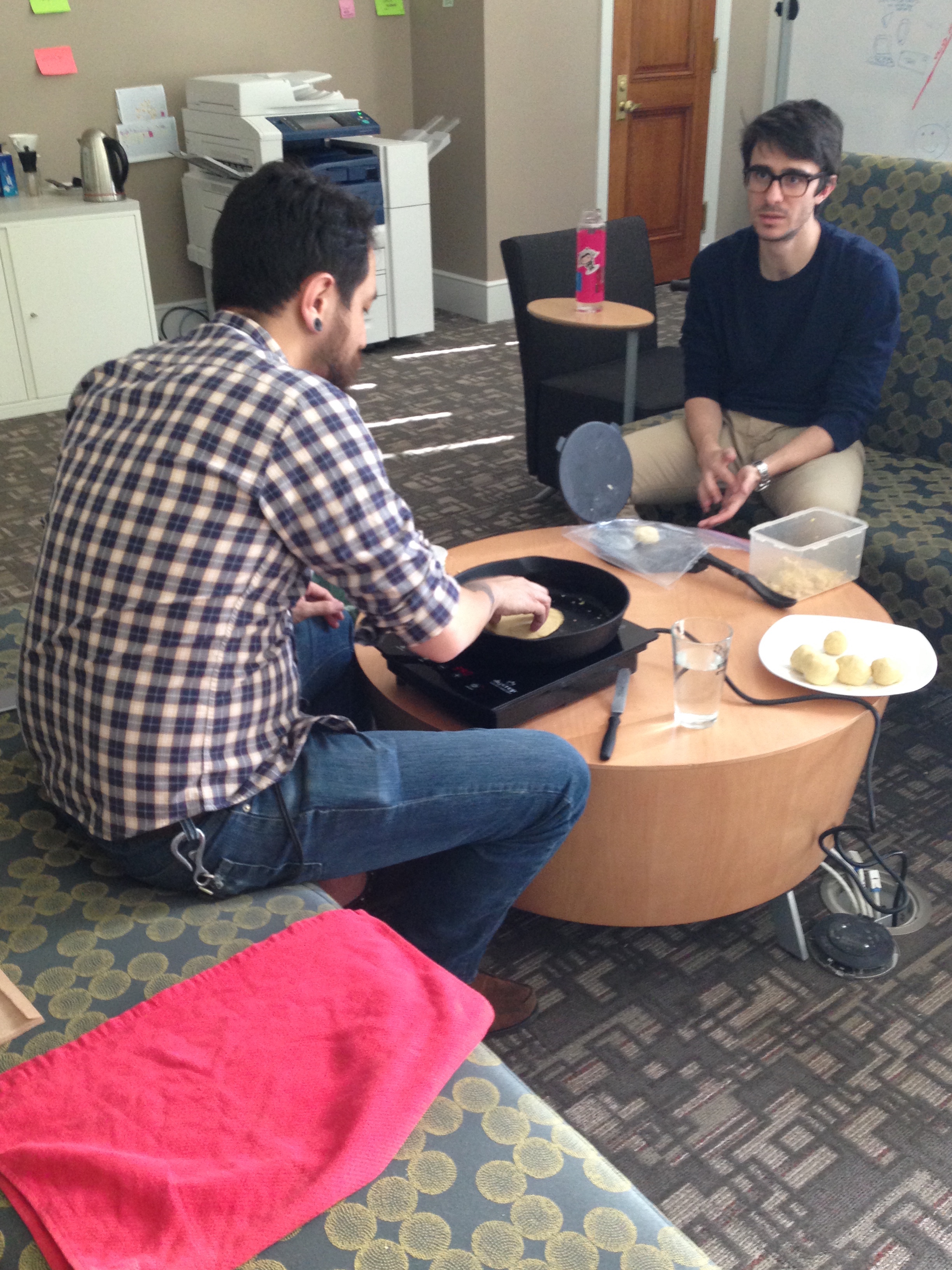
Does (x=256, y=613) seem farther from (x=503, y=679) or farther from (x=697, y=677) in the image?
(x=697, y=677)

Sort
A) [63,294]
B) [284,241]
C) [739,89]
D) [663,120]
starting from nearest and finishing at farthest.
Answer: [284,241] < [63,294] < [663,120] < [739,89]

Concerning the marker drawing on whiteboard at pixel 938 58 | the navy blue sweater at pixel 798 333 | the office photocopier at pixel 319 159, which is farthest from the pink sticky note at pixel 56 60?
the marker drawing on whiteboard at pixel 938 58

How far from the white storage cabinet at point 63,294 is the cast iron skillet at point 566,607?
8.64 feet

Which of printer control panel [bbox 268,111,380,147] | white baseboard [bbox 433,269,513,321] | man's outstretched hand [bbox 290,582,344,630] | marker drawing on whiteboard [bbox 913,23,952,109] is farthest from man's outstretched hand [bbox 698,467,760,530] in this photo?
white baseboard [bbox 433,269,513,321]

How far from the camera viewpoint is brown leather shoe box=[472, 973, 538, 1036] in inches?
59.2

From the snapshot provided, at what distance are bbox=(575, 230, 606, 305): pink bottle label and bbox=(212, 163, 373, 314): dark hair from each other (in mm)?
1465

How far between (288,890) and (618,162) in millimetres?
4731

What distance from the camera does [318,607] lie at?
5.34 ft

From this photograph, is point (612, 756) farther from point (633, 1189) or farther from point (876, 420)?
point (876, 420)

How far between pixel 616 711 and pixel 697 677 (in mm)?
116

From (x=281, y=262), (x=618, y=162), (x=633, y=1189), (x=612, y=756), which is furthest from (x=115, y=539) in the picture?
(x=618, y=162)

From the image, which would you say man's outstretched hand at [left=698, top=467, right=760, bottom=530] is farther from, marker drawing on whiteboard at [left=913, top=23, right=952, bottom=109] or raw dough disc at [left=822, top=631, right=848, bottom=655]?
marker drawing on whiteboard at [left=913, top=23, right=952, bottom=109]

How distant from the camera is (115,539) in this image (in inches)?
45.2

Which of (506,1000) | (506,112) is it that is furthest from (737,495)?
(506,112)
